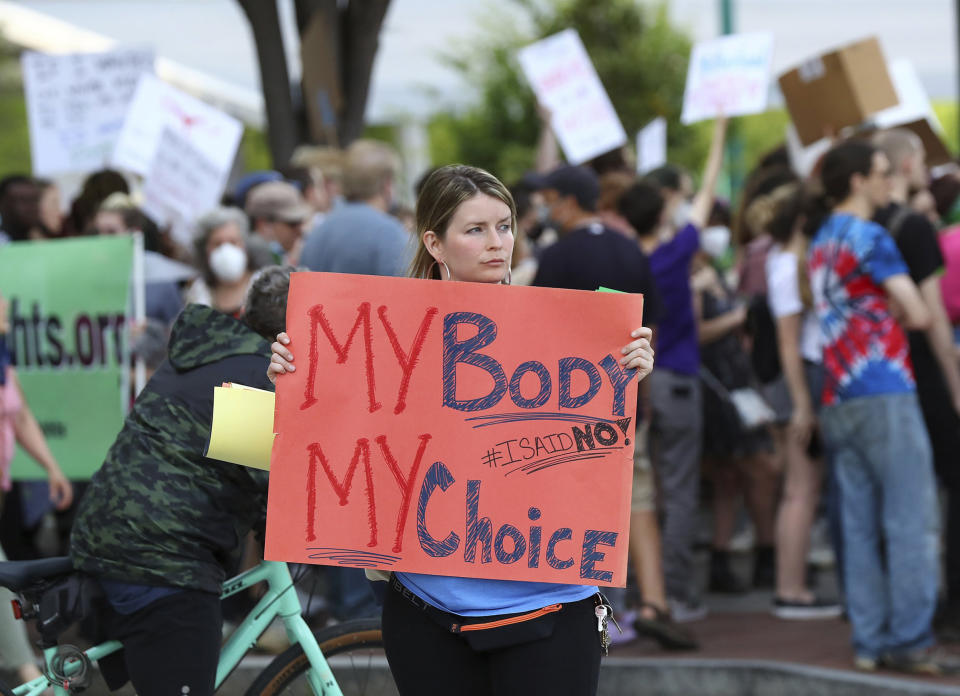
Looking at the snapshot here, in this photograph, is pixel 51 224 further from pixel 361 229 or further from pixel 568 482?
pixel 568 482

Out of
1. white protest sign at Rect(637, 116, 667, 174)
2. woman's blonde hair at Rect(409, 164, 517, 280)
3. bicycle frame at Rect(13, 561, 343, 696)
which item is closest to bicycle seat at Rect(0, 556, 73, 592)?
bicycle frame at Rect(13, 561, 343, 696)

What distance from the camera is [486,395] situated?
280cm

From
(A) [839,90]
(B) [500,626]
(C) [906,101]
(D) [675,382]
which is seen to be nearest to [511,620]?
(B) [500,626]

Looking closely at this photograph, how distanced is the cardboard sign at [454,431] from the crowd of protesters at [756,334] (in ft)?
5.15

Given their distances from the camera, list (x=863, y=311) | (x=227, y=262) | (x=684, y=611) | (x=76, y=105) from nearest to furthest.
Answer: (x=863, y=311) → (x=227, y=262) → (x=684, y=611) → (x=76, y=105)

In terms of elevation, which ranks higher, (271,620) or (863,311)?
(863,311)

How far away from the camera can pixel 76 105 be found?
7730mm

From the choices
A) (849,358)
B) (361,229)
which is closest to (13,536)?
(361,229)

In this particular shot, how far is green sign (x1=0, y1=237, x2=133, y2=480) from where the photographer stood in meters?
5.88

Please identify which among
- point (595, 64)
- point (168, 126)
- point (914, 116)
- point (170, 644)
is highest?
point (595, 64)

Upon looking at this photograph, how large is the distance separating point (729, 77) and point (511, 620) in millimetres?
5511

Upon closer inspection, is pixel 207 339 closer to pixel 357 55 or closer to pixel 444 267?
pixel 444 267

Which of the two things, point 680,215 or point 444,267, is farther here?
point 680,215

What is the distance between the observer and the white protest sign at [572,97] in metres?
8.34
